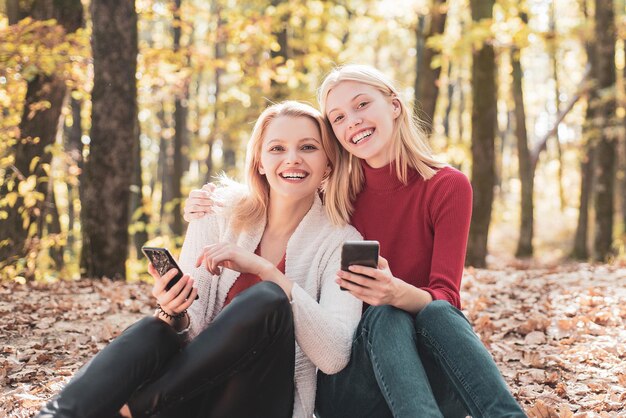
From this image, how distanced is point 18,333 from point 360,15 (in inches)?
327

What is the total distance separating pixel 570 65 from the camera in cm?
2403

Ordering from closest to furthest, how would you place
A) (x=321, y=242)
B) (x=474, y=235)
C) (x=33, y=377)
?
(x=321, y=242) < (x=33, y=377) < (x=474, y=235)

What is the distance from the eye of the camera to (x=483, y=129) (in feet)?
27.1

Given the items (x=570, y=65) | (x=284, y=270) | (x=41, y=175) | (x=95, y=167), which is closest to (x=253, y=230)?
(x=284, y=270)

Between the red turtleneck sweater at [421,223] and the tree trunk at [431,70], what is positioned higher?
the tree trunk at [431,70]

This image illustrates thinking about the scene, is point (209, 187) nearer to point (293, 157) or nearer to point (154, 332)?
point (293, 157)

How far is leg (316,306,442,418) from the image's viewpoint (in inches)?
95.9

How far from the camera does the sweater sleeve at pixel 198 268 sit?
3045 millimetres

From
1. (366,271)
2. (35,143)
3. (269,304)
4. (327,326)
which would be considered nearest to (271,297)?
(269,304)

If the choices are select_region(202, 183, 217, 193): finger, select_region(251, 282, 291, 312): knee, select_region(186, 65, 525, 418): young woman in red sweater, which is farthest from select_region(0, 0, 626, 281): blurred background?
select_region(251, 282, 291, 312): knee

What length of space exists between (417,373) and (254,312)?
28.4 inches

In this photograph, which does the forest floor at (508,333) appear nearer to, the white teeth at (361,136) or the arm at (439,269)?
the arm at (439,269)

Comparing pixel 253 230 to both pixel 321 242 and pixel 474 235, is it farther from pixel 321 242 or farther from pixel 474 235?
pixel 474 235

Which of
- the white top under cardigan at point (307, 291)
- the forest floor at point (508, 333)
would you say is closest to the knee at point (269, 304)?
the white top under cardigan at point (307, 291)
